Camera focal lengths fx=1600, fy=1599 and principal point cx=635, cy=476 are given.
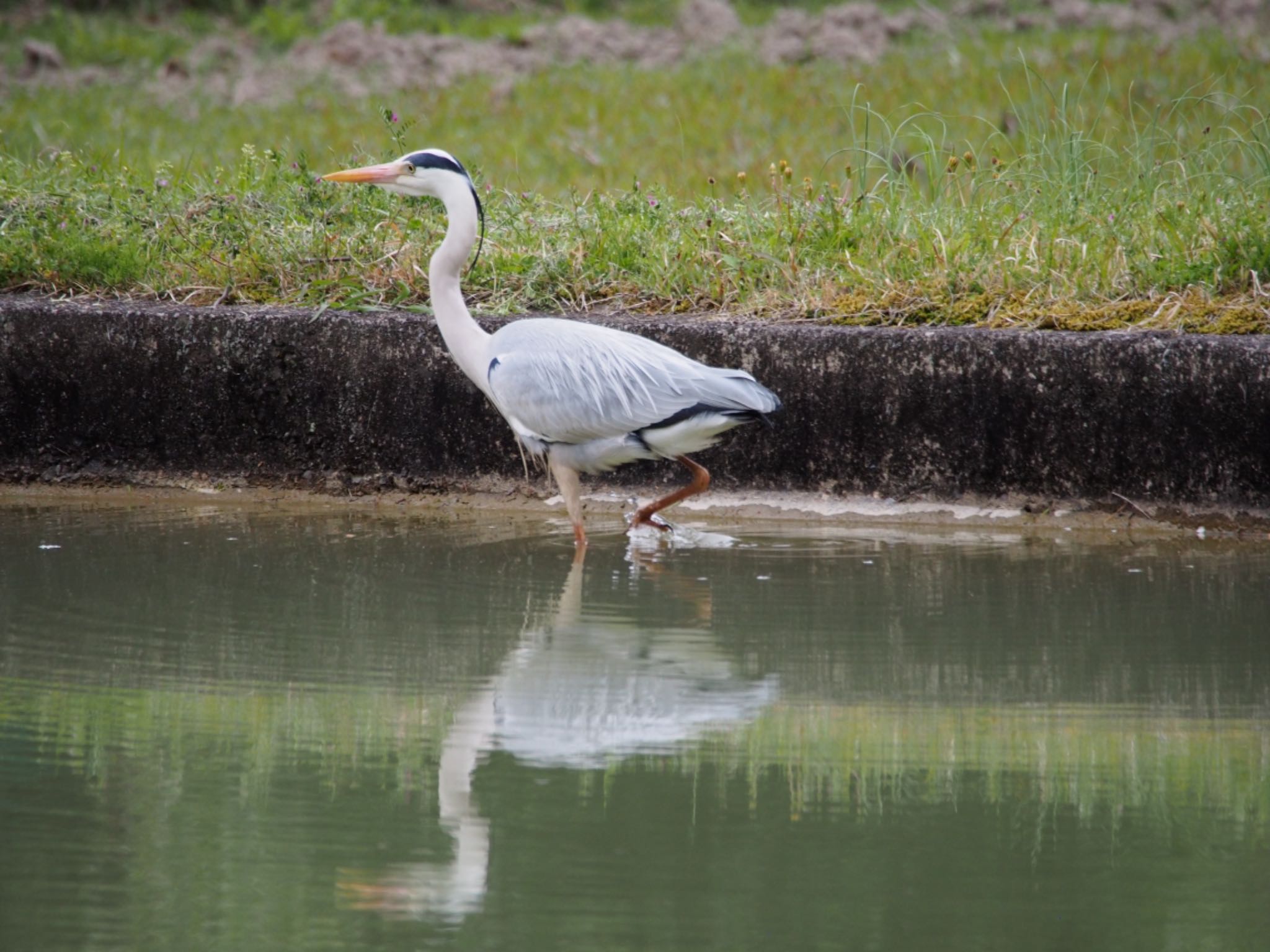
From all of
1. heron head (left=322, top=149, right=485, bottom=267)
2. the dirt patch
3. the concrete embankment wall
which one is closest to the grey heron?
heron head (left=322, top=149, right=485, bottom=267)

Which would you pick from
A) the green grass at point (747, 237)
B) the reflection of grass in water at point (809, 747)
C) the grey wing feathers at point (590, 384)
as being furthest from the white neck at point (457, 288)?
the reflection of grass in water at point (809, 747)

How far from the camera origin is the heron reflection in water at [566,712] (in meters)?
2.58

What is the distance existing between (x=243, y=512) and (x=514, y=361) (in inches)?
45.4

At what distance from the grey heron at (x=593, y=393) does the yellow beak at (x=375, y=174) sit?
0.38 metres

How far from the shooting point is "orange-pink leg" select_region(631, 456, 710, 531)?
526 cm

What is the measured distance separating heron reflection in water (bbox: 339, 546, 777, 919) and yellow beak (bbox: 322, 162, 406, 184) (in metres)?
1.94

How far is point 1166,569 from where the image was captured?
15.4ft

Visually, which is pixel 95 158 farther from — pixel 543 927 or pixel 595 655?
pixel 543 927

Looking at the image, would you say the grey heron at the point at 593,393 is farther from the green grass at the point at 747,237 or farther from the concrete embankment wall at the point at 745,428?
the green grass at the point at 747,237

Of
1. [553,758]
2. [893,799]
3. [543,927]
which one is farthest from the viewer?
[553,758]

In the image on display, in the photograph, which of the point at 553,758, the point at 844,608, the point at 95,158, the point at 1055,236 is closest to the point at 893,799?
the point at 553,758

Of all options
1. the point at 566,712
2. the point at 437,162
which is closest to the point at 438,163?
the point at 437,162

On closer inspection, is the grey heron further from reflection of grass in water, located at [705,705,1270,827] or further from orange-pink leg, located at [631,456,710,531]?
reflection of grass in water, located at [705,705,1270,827]

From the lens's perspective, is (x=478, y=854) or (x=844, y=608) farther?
(x=844, y=608)
